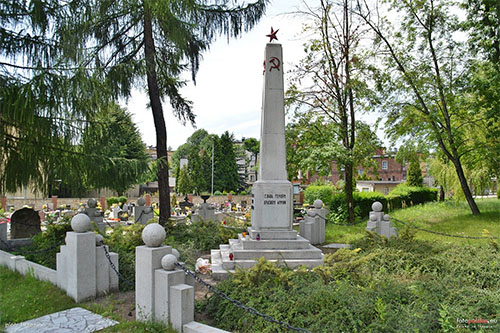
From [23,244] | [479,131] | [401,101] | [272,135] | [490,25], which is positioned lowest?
[23,244]

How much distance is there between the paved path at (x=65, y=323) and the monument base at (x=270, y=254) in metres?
2.57

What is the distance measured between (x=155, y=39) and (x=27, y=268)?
300 inches

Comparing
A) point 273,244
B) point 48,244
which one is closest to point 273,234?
point 273,244

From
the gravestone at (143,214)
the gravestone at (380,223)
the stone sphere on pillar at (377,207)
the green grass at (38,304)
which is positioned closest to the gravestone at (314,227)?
the gravestone at (380,223)

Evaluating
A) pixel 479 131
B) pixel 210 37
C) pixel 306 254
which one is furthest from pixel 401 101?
pixel 306 254

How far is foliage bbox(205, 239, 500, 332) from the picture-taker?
392 centimetres

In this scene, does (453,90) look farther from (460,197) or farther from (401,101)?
(460,197)

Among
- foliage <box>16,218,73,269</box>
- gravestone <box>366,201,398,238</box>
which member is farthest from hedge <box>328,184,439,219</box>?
foliage <box>16,218,73,269</box>

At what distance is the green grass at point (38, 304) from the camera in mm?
4215

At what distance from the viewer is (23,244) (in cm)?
923

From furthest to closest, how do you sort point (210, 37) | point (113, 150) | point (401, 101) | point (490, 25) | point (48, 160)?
point (401, 101) < point (490, 25) < point (210, 37) < point (113, 150) < point (48, 160)

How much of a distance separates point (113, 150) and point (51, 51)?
2.63 metres

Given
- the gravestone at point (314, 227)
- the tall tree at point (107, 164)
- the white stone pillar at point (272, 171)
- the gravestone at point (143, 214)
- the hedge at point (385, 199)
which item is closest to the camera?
the tall tree at point (107, 164)

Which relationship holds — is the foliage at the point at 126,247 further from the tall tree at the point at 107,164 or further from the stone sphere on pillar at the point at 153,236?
the stone sphere on pillar at the point at 153,236
